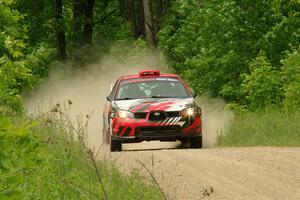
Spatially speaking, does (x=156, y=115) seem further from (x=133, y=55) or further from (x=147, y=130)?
(x=133, y=55)

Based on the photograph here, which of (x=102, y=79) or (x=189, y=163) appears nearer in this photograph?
(x=189, y=163)

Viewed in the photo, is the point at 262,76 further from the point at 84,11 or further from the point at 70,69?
the point at 84,11

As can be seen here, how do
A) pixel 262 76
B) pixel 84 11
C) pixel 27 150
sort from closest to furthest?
pixel 27 150 < pixel 262 76 < pixel 84 11

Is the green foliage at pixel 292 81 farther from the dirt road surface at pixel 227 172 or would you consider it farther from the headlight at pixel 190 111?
the dirt road surface at pixel 227 172

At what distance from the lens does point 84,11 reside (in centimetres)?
4778

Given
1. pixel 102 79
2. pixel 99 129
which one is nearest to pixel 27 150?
pixel 99 129

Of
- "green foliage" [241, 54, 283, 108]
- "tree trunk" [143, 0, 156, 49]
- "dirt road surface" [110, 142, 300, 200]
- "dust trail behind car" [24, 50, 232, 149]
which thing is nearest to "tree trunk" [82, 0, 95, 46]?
"dust trail behind car" [24, 50, 232, 149]

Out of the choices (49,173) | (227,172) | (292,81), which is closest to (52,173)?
(49,173)

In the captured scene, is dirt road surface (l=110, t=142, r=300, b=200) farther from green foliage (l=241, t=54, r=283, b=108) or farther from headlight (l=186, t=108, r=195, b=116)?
green foliage (l=241, t=54, r=283, b=108)

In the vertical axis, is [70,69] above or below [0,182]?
below

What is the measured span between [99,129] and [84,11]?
24917mm

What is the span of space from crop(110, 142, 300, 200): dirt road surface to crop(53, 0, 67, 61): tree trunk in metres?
27.9

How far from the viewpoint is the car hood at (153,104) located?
1825 cm

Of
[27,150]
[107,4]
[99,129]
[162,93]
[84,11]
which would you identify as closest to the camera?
[27,150]
